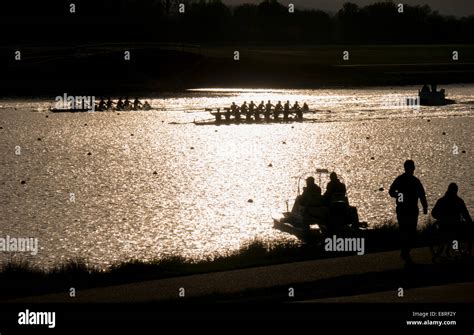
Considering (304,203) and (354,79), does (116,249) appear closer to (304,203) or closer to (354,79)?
(304,203)

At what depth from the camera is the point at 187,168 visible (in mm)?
54312

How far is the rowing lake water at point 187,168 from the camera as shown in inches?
1227

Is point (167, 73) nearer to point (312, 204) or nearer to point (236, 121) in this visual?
point (236, 121)

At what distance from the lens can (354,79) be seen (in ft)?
442

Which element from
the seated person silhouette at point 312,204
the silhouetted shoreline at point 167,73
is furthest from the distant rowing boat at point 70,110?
the seated person silhouette at point 312,204

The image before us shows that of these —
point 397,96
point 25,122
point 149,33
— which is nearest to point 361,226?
point 25,122

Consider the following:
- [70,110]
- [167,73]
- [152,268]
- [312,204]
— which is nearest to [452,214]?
[152,268]

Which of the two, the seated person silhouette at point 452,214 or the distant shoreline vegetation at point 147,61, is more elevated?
the distant shoreline vegetation at point 147,61

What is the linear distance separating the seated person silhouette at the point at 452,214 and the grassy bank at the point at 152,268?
196 centimetres

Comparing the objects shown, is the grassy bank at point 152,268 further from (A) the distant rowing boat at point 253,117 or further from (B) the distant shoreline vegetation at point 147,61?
(B) the distant shoreline vegetation at point 147,61

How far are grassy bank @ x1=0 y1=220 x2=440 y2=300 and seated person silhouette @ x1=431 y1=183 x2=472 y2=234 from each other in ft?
6.44

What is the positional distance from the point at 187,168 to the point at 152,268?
107 feet

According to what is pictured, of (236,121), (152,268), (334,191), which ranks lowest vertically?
(152,268)

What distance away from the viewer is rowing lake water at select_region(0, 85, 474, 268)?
31172 mm
